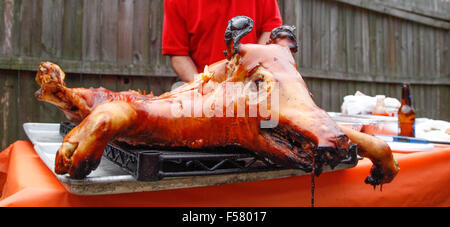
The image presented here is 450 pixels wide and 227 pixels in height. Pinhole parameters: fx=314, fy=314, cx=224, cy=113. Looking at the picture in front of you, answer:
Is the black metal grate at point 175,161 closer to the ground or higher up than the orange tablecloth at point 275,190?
higher up

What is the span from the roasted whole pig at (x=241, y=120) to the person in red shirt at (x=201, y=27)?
45.2 inches

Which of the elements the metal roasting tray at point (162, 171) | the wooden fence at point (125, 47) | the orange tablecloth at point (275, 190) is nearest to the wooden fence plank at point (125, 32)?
the wooden fence at point (125, 47)

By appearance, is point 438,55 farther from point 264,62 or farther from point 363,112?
point 264,62

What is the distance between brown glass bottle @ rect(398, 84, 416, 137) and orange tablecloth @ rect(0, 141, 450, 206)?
39 cm

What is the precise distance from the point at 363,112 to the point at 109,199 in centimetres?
207

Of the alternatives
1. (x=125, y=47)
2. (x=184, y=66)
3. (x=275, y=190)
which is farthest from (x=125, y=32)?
(x=275, y=190)

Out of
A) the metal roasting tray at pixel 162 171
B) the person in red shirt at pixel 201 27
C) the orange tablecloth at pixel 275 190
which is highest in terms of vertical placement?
the person in red shirt at pixel 201 27

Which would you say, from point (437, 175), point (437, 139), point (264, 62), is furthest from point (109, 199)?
point (437, 139)

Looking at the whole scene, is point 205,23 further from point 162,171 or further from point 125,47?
point 162,171

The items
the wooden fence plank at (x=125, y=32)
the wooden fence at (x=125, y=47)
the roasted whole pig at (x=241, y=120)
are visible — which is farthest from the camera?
the wooden fence plank at (x=125, y=32)

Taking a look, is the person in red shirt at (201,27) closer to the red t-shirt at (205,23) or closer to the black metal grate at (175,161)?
the red t-shirt at (205,23)

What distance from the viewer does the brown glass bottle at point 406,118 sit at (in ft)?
6.25

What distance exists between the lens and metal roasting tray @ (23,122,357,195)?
28.2 inches

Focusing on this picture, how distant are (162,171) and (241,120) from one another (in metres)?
0.24
